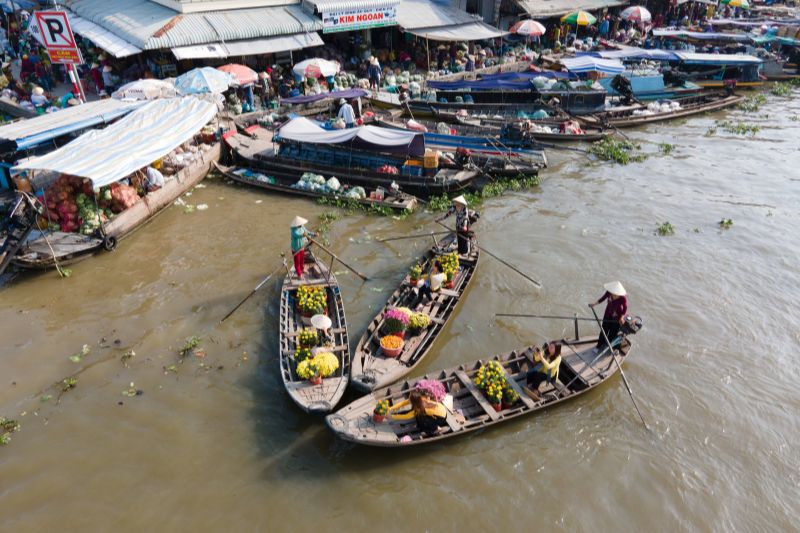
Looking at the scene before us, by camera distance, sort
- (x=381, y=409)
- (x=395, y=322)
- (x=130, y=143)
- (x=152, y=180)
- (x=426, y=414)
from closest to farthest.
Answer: (x=426, y=414), (x=381, y=409), (x=395, y=322), (x=130, y=143), (x=152, y=180)

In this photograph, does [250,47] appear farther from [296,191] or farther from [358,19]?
[296,191]

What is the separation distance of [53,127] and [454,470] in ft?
56.5

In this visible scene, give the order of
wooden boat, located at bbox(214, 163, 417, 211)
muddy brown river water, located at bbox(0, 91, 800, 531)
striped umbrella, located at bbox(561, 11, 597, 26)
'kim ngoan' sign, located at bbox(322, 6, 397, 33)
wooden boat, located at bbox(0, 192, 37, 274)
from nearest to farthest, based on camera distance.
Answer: muddy brown river water, located at bbox(0, 91, 800, 531), wooden boat, located at bbox(0, 192, 37, 274), wooden boat, located at bbox(214, 163, 417, 211), 'kim ngoan' sign, located at bbox(322, 6, 397, 33), striped umbrella, located at bbox(561, 11, 597, 26)

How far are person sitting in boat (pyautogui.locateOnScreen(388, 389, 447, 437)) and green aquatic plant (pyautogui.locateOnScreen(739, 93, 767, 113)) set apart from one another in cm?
3246

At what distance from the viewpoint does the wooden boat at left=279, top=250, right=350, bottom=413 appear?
9.10 meters

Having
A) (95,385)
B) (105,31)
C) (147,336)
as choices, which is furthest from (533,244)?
(105,31)

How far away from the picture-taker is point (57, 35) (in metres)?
15.9

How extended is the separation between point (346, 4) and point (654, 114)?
19017 millimetres

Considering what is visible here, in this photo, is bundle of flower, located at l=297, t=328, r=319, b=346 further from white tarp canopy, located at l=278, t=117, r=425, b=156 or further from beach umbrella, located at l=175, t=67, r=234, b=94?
beach umbrella, located at l=175, t=67, r=234, b=94

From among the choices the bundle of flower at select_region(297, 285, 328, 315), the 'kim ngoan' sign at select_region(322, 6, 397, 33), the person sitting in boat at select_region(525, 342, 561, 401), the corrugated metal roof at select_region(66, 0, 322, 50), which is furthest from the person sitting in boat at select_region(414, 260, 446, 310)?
the 'kim ngoan' sign at select_region(322, 6, 397, 33)

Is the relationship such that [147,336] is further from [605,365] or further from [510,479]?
[605,365]

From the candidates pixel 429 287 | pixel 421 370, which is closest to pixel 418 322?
pixel 421 370

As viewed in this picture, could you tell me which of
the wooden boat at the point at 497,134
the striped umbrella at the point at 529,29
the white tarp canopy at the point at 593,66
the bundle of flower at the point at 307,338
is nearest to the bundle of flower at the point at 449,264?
the bundle of flower at the point at 307,338

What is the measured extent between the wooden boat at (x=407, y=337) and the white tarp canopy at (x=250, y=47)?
17.6m
